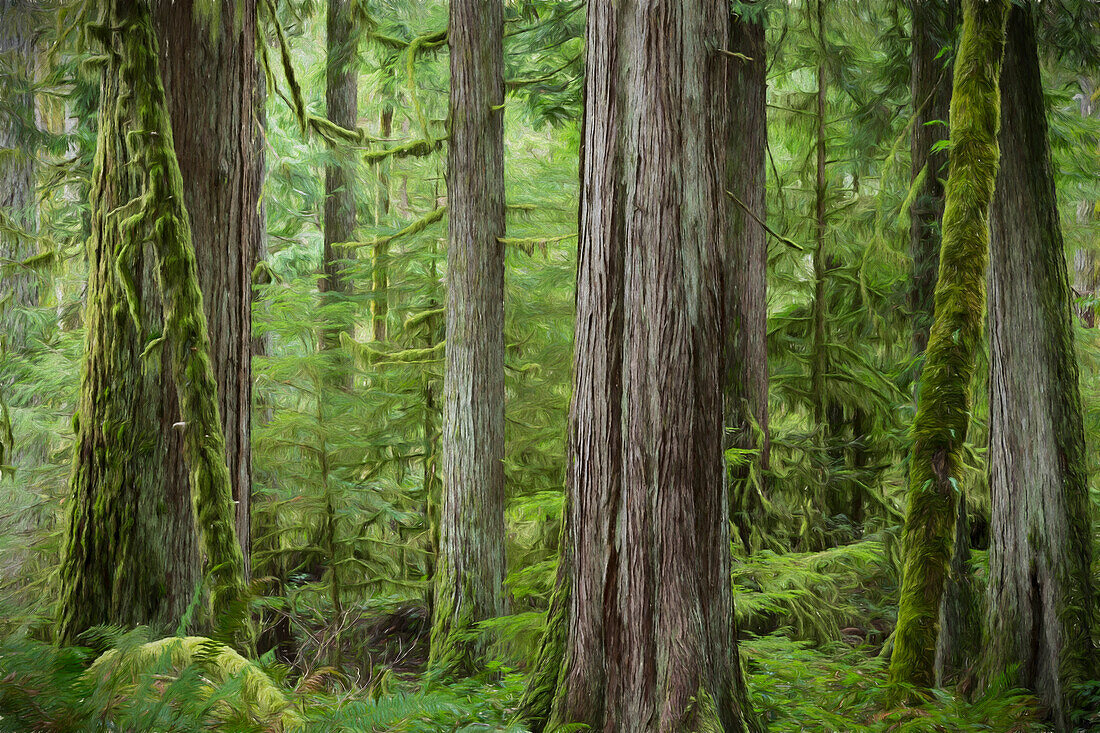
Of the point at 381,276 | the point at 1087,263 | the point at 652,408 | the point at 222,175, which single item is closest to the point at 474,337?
the point at 381,276

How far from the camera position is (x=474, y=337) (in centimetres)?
914

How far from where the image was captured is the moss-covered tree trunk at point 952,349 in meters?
4.95

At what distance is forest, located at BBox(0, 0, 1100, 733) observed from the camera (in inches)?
171

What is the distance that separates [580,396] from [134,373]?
2.50m

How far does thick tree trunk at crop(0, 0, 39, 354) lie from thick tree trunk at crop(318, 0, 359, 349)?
364 centimetres

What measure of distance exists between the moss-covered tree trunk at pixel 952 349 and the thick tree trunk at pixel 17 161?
9.06m

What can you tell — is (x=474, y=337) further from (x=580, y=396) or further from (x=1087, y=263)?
(x=1087, y=263)

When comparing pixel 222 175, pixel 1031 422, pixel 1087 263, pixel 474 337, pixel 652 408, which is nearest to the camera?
pixel 652 408

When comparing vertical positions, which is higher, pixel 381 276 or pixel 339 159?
pixel 339 159

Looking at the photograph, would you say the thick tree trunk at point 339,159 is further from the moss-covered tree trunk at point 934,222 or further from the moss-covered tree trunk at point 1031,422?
the moss-covered tree trunk at point 1031,422

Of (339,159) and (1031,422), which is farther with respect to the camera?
(339,159)

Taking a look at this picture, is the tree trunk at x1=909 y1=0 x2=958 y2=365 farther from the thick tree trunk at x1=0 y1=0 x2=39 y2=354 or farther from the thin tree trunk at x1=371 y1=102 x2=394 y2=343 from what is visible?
the thick tree trunk at x1=0 y1=0 x2=39 y2=354

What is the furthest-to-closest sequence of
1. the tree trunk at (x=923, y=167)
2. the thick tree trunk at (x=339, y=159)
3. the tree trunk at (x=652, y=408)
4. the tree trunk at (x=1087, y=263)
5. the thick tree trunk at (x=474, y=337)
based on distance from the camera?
the tree trunk at (x=1087, y=263)
the thick tree trunk at (x=339, y=159)
the thick tree trunk at (x=474, y=337)
the tree trunk at (x=923, y=167)
the tree trunk at (x=652, y=408)

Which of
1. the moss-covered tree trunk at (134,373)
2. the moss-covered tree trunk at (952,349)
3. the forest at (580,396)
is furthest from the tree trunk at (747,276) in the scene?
the moss-covered tree trunk at (134,373)
